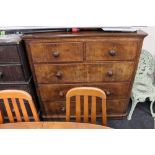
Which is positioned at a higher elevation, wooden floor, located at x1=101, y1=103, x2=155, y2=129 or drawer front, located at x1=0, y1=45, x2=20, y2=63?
drawer front, located at x1=0, y1=45, x2=20, y2=63

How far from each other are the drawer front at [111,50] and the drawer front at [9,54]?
653 millimetres

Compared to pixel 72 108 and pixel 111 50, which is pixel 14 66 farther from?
pixel 111 50

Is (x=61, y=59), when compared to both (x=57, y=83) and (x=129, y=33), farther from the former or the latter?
(x=129, y=33)

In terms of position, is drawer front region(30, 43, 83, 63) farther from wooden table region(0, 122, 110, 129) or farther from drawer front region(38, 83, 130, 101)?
wooden table region(0, 122, 110, 129)

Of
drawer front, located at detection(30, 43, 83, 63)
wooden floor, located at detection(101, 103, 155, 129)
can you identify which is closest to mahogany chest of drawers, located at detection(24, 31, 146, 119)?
drawer front, located at detection(30, 43, 83, 63)

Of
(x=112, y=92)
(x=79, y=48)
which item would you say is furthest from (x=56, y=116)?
(x=79, y=48)

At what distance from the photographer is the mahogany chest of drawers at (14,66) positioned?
1604 mm

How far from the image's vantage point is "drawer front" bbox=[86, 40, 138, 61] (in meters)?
1.61

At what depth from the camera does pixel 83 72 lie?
1.78m

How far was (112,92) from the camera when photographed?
6.33 ft

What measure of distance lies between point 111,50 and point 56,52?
498mm

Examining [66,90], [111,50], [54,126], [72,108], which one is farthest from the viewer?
[72,108]

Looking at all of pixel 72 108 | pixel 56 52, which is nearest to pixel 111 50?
pixel 56 52
